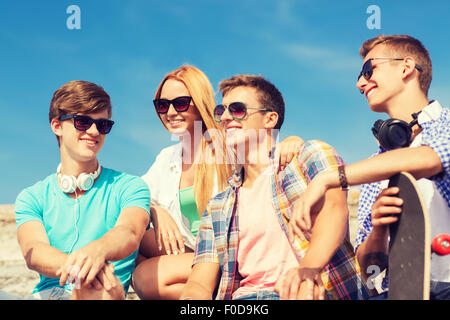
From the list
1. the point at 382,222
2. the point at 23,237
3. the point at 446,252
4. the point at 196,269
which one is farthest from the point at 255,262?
the point at 23,237

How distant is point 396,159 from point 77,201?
2552 mm

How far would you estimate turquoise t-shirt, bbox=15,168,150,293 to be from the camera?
3551 mm

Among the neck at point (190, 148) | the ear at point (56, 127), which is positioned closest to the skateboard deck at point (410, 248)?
the neck at point (190, 148)

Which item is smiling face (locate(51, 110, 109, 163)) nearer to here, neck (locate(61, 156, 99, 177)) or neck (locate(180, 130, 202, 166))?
neck (locate(61, 156, 99, 177))

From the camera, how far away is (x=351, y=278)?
2.87 metres

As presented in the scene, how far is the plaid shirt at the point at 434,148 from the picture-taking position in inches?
97.0

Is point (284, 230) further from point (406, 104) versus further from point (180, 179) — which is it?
point (180, 179)

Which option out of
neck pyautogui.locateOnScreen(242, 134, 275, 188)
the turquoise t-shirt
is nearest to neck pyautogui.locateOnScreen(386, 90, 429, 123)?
neck pyautogui.locateOnScreen(242, 134, 275, 188)

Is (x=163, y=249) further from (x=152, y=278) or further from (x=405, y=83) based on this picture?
(x=405, y=83)

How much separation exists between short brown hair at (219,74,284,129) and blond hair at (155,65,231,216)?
57 centimetres

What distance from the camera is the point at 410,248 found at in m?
2.32

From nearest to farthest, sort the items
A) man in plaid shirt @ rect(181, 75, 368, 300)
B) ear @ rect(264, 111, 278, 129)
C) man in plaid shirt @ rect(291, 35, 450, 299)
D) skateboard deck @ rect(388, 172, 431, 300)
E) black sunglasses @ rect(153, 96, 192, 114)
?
skateboard deck @ rect(388, 172, 431, 300) → man in plaid shirt @ rect(291, 35, 450, 299) → man in plaid shirt @ rect(181, 75, 368, 300) → ear @ rect(264, 111, 278, 129) → black sunglasses @ rect(153, 96, 192, 114)

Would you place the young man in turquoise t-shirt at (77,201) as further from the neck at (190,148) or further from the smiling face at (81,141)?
the neck at (190,148)

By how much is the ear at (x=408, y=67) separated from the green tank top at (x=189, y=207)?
85.0 inches
